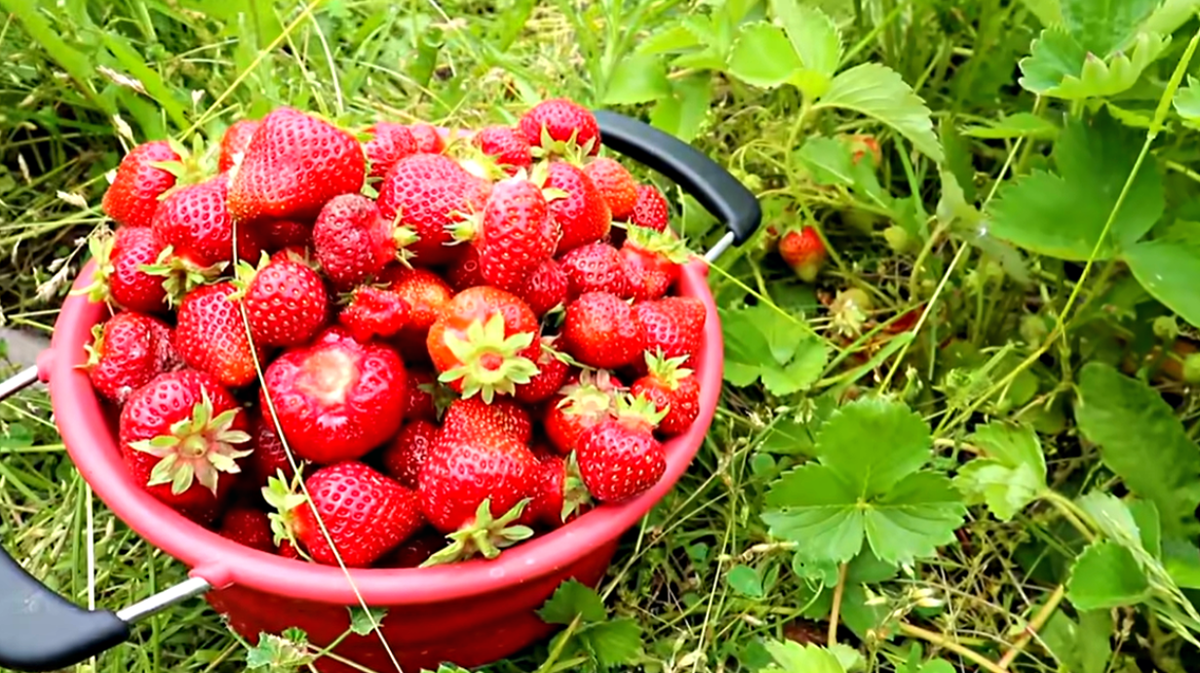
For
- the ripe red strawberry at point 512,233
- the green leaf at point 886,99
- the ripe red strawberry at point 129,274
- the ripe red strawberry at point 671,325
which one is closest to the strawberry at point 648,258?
the ripe red strawberry at point 671,325

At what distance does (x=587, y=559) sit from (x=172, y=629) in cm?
35

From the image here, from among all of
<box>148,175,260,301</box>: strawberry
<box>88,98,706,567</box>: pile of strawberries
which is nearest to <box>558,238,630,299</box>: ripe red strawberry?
<box>88,98,706,567</box>: pile of strawberries

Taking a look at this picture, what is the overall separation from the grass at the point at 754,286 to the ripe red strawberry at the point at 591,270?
15 cm

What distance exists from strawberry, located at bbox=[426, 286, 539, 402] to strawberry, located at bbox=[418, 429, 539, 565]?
0.03 m

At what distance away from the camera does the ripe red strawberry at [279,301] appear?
2.48 ft

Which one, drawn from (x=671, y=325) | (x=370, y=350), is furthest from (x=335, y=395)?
(x=671, y=325)

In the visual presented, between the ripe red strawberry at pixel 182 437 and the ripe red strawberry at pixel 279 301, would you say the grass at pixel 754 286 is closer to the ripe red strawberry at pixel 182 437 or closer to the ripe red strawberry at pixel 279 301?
the ripe red strawberry at pixel 182 437

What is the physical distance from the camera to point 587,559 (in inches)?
34.3

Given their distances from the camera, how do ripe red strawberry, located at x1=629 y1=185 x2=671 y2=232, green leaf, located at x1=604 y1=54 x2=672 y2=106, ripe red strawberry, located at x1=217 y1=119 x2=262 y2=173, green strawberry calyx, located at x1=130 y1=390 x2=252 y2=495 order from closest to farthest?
1. green strawberry calyx, located at x1=130 y1=390 x2=252 y2=495
2. ripe red strawberry, located at x1=217 y1=119 x2=262 y2=173
3. ripe red strawberry, located at x1=629 y1=185 x2=671 y2=232
4. green leaf, located at x1=604 y1=54 x2=672 y2=106

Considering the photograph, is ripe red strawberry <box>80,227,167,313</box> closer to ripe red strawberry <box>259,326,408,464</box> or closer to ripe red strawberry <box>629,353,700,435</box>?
ripe red strawberry <box>259,326,408,464</box>

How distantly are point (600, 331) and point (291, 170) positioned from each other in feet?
0.73

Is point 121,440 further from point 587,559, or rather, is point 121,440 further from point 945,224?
point 945,224

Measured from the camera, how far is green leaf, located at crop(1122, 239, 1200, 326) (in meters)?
0.94

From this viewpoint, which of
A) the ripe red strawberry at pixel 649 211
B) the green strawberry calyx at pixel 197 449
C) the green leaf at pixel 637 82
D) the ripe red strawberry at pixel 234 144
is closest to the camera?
the green strawberry calyx at pixel 197 449
